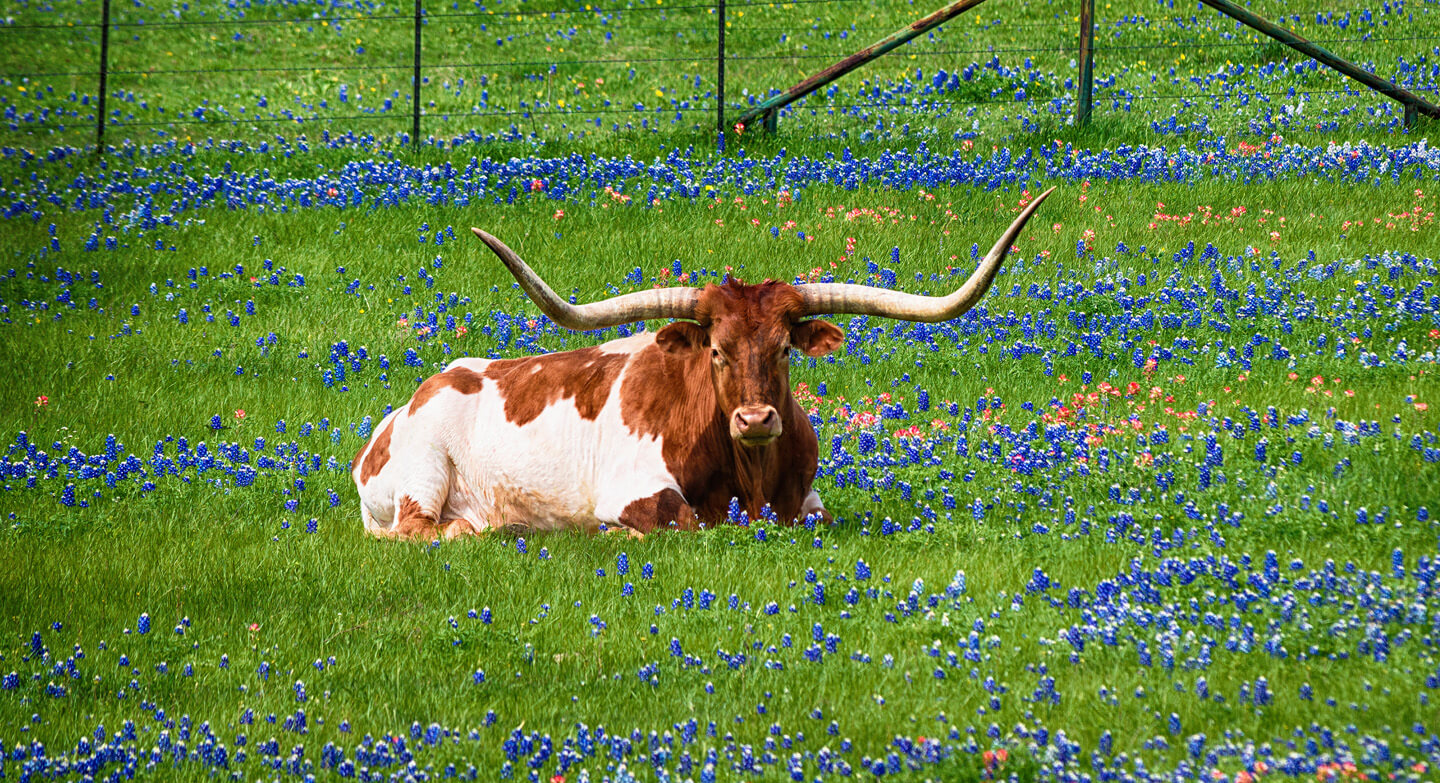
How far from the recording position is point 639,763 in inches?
197

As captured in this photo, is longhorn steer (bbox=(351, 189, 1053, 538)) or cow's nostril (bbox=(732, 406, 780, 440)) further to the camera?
longhorn steer (bbox=(351, 189, 1053, 538))

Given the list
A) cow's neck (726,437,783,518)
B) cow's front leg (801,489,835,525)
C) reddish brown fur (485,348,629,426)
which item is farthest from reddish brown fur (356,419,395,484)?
cow's front leg (801,489,835,525)

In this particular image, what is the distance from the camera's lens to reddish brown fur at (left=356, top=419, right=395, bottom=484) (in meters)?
9.41

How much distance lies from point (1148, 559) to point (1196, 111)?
12.6 meters

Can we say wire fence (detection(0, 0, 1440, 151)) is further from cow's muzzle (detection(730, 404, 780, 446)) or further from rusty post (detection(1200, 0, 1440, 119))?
cow's muzzle (detection(730, 404, 780, 446))

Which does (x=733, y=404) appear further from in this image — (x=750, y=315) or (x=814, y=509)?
(x=814, y=509)

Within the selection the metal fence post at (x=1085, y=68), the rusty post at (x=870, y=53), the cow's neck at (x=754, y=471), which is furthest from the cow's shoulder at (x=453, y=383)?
the metal fence post at (x=1085, y=68)

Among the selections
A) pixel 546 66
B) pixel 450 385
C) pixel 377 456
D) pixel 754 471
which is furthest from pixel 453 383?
pixel 546 66

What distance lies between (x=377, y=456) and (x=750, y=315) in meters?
2.85

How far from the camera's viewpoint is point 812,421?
1021 centimetres

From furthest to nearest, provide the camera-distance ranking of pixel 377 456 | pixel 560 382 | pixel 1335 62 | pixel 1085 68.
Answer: pixel 1085 68 < pixel 1335 62 < pixel 377 456 < pixel 560 382

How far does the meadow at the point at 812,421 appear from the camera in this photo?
5262 mm

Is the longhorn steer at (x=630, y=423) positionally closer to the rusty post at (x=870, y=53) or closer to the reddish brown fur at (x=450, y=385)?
the reddish brown fur at (x=450, y=385)

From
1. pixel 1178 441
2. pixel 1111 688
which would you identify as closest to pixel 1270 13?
pixel 1178 441
